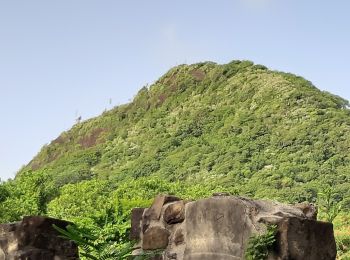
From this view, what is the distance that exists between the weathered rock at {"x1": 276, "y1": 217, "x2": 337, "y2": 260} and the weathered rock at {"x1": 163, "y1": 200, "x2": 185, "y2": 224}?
0.79m

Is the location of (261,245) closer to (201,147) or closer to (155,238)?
(155,238)

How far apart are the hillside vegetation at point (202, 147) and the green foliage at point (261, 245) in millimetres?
23240

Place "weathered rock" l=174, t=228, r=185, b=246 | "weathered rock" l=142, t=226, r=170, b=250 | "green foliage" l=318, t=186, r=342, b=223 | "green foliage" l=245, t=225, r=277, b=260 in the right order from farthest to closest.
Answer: "green foliage" l=318, t=186, r=342, b=223 < "weathered rock" l=142, t=226, r=170, b=250 < "weathered rock" l=174, t=228, r=185, b=246 < "green foliage" l=245, t=225, r=277, b=260

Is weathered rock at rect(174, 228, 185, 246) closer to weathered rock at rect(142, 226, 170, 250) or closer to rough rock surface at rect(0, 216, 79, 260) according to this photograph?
weathered rock at rect(142, 226, 170, 250)

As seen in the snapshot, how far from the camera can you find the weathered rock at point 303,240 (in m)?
3.42

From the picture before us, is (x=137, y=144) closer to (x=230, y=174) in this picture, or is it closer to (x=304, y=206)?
(x=230, y=174)

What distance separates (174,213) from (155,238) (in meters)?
0.21

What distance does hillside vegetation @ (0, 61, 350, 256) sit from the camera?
34344 mm

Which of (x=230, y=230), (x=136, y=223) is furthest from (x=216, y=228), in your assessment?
(x=136, y=223)

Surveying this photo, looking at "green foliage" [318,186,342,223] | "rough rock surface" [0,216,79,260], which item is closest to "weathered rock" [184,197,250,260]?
"rough rock surface" [0,216,79,260]

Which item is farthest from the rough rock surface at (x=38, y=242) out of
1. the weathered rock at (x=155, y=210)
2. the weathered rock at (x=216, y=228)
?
the weathered rock at (x=216, y=228)

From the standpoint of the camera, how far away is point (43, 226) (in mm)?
4688

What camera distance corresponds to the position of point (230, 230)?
11.8 feet

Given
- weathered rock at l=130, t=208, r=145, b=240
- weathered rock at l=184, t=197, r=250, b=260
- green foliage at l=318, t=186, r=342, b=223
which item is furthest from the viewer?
green foliage at l=318, t=186, r=342, b=223
